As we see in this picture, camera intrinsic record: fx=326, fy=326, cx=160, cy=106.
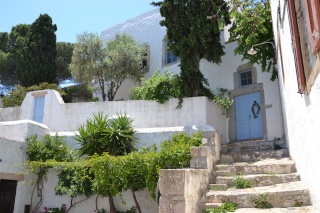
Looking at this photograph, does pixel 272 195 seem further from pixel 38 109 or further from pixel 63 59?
pixel 63 59

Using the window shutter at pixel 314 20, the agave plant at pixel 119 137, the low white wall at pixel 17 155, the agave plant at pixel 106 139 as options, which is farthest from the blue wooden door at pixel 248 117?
the window shutter at pixel 314 20

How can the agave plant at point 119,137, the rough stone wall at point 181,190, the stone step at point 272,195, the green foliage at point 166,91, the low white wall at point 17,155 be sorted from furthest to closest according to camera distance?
the green foliage at point 166,91
the agave plant at point 119,137
the low white wall at point 17,155
the stone step at point 272,195
the rough stone wall at point 181,190

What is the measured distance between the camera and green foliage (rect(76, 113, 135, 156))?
11.0 metres

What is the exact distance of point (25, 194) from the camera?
1093cm

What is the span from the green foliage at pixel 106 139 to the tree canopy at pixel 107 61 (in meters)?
4.90

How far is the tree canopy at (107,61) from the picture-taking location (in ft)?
51.8

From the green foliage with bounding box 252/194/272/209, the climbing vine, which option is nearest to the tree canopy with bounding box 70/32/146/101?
the climbing vine

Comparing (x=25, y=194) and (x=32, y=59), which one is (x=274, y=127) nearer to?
(x=25, y=194)

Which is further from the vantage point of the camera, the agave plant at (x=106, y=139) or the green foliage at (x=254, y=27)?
the agave plant at (x=106, y=139)

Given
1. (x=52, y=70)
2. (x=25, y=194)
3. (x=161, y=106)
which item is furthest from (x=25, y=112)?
(x=161, y=106)

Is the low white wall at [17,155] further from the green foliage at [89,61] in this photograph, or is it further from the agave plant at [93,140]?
the green foliage at [89,61]

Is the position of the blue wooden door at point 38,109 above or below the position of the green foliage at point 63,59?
below

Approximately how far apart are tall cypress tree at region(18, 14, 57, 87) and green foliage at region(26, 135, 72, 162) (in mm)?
7038

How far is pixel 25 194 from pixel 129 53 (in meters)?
8.09
